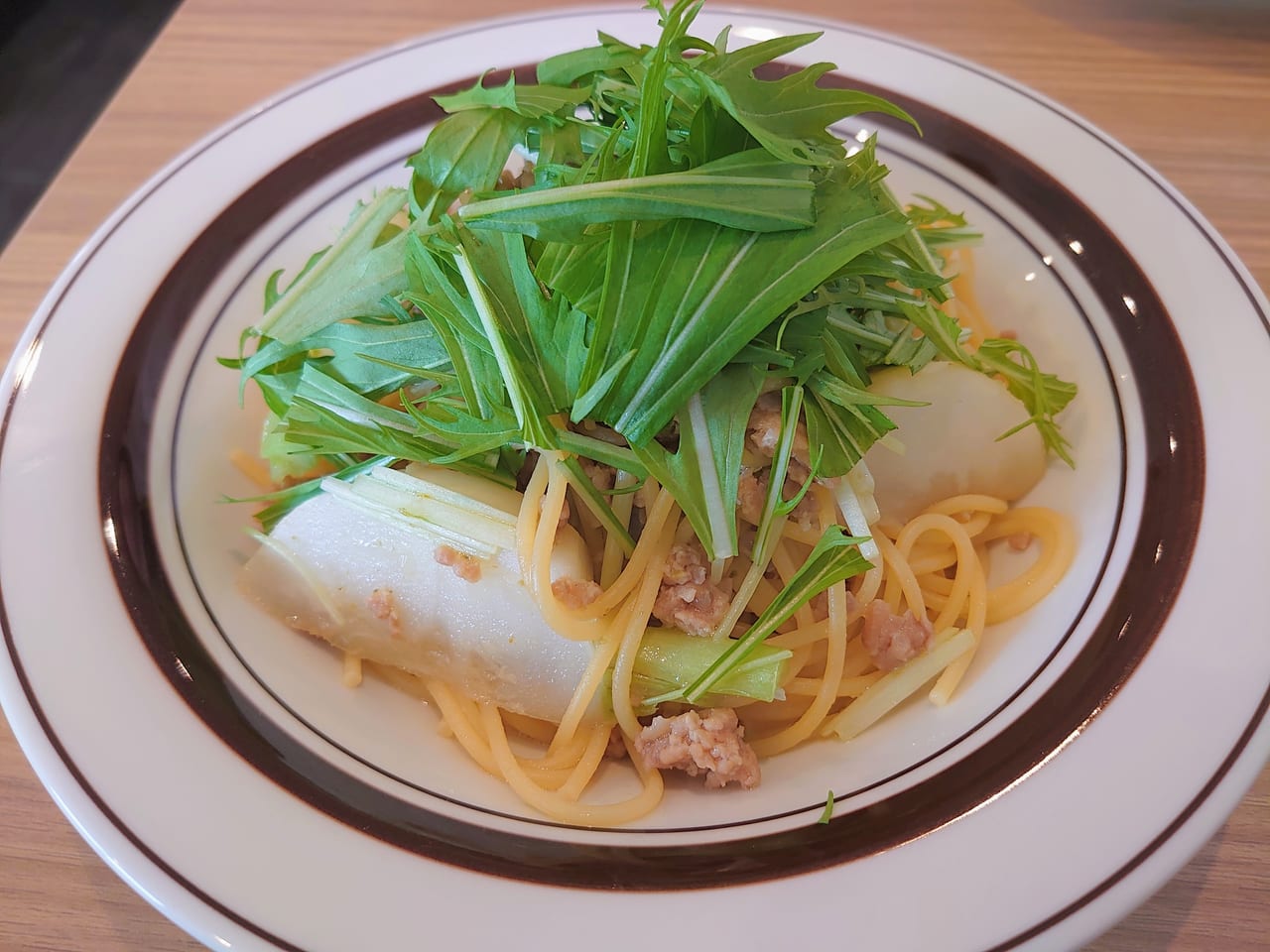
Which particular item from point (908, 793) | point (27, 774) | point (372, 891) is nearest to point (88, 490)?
point (27, 774)

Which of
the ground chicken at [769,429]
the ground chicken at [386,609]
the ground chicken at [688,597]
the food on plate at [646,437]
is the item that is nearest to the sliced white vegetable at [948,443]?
the food on plate at [646,437]

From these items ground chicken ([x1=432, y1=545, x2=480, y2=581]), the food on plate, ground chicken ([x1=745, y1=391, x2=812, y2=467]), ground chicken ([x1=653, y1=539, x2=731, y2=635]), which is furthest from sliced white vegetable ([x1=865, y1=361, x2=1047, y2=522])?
ground chicken ([x1=432, y1=545, x2=480, y2=581])

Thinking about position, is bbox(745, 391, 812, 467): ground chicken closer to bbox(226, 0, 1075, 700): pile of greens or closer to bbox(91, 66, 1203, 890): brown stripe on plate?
bbox(226, 0, 1075, 700): pile of greens

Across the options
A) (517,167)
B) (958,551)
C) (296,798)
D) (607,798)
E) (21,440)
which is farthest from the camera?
(517,167)

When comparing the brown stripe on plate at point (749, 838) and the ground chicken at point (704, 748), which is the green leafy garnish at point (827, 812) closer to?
the brown stripe on plate at point (749, 838)

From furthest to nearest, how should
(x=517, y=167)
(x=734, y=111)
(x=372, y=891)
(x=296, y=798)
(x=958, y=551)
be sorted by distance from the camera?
(x=517, y=167) < (x=958, y=551) < (x=734, y=111) < (x=296, y=798) < (x=372, y=891)

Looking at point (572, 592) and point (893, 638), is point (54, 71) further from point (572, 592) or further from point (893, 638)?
point (893, 638)

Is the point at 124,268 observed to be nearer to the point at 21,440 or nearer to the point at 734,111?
the point at 21,440

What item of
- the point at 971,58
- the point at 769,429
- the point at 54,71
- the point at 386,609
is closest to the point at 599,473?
the point at 769,429
